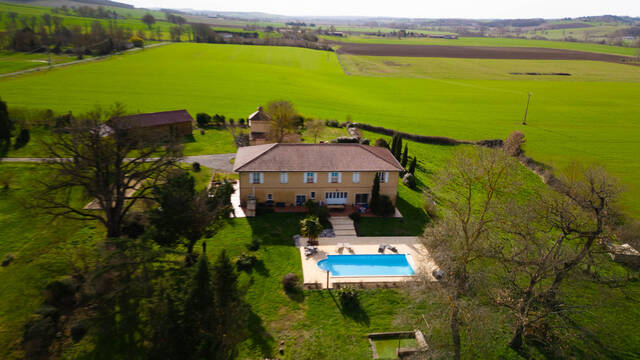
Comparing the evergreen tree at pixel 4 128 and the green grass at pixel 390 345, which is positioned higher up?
the evergreen tree at pixel 4 128

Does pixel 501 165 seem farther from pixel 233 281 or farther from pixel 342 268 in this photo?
pixel 233 281

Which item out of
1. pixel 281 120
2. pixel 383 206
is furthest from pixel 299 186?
pixel 281 120

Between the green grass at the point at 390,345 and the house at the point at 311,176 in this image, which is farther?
the house at the point at 311,176

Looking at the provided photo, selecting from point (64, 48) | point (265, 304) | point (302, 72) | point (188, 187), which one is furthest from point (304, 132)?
point (64, 48)

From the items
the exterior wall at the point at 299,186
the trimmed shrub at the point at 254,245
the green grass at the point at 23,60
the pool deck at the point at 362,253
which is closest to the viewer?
the pool deck at the point at 362,253

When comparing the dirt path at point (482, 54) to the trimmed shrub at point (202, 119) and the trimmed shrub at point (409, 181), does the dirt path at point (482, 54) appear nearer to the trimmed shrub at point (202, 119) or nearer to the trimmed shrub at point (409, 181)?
the trimmed shrub at point (202, 119)

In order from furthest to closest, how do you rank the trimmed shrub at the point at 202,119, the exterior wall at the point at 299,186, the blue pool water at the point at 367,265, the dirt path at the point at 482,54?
the dirt path at the point at 482,54 < the trimmed shrub at the point at 202,119 < the exterior wall at the point at 299,186 < the blue pool water at the point at 367,265

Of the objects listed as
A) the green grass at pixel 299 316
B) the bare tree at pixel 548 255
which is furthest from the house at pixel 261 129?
the bare tree at pixel 548 255
